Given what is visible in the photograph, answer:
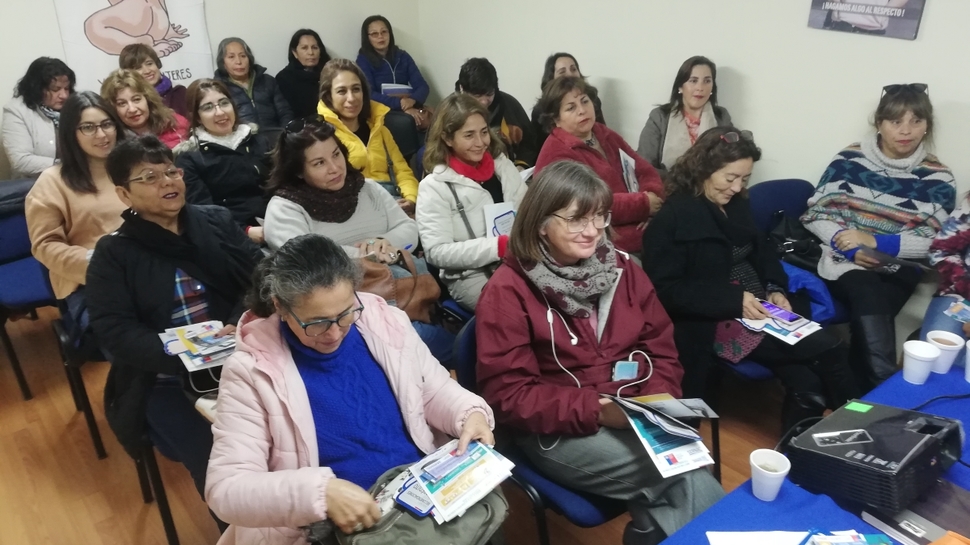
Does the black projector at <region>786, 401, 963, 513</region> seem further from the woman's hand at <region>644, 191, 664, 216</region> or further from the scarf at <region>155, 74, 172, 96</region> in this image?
the scarf at <region>155, 74, 172, 96</region>

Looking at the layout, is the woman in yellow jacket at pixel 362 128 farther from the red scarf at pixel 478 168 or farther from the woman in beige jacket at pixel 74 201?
the woman in beige jacket at pixel 74 201

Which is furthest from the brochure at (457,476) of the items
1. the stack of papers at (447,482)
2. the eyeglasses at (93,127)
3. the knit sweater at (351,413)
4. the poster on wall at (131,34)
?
the poster on wall at (131,34)

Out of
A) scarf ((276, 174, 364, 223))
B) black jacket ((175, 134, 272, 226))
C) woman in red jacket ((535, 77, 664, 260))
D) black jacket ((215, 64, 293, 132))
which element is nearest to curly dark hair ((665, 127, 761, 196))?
woman in red jacket ((535, 77, 664, 260))

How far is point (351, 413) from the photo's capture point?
4.99 ft

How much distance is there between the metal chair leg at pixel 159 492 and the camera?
206 cm

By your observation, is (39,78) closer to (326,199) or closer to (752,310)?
(326,199)

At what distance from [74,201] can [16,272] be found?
896 mm

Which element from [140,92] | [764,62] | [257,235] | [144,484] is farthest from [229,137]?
[764,62]

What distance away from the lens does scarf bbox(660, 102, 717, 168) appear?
3.52 metres

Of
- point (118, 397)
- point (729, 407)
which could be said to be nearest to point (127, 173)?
point (118, 397)

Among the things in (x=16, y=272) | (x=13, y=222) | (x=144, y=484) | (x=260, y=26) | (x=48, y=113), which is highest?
(x=260, y=26)

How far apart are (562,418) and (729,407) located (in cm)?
157

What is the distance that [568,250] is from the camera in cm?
180

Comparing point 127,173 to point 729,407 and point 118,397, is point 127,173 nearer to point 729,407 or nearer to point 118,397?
point 118,397
